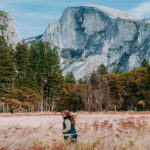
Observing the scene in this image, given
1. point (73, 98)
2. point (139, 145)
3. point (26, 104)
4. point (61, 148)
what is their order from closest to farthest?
point (61, 148) → point (139, 145) → point (26, 104) → point (73, 98)

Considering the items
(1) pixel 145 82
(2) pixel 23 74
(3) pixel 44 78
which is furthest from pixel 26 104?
(1) pixel 145 82

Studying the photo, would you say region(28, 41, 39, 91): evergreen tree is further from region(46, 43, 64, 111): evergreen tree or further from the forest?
region(46, 43, 64, 111): evergreen tree

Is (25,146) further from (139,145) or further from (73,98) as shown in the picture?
(73,98)

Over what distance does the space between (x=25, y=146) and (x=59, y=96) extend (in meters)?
59.3

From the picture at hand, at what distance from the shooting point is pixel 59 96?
66250mm

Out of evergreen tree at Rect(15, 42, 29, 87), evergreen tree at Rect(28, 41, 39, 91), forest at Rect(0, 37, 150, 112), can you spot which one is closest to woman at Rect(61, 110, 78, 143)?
forest at Rect(0, 37, 150, 112)

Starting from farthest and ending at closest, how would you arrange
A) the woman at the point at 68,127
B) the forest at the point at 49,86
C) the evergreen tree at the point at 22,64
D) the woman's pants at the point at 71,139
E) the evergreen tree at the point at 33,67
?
the evergreen tree at the point at 33,67 < the evergreen tree at the point at 22,64 < the forest at the point at 49,86 < the woman at the point at 68,127 < the woman's pants at the point at 71,139

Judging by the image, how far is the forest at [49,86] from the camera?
163 ft

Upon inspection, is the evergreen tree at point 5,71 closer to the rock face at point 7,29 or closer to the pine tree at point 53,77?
the rock face at point 7,29

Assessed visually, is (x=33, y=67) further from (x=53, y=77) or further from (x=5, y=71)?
(x=5, y=71)

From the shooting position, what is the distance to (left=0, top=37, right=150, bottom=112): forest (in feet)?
163

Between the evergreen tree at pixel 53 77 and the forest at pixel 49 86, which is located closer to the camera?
the forest at pixel 49 86

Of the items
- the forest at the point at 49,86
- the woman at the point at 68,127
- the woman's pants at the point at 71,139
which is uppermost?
the forest at the point at 49,86

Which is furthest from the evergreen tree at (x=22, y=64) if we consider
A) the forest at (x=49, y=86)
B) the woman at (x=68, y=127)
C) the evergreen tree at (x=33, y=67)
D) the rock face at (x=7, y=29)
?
the woman at (x=68, y=127)
